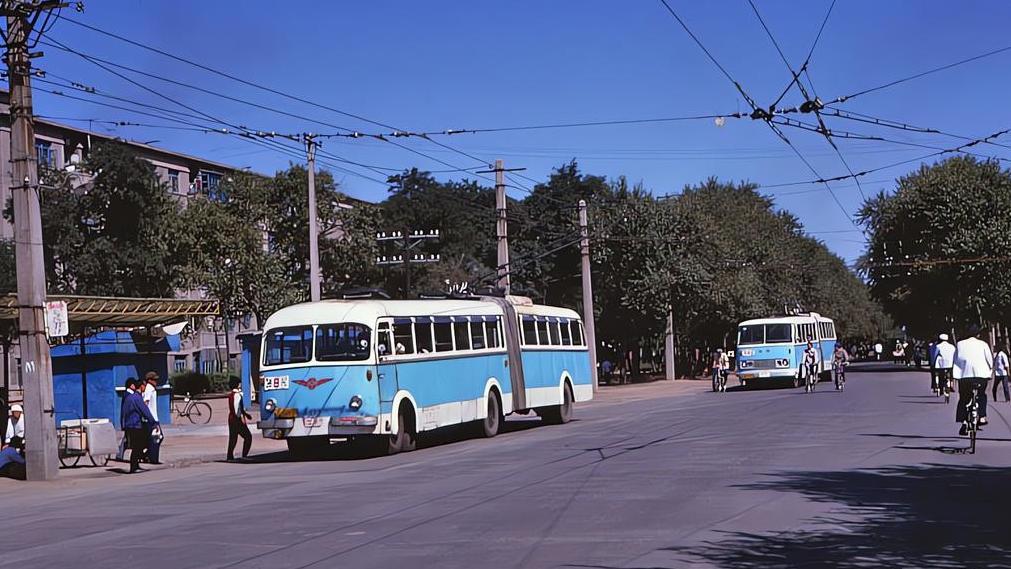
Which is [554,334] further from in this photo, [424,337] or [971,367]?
[971,367]

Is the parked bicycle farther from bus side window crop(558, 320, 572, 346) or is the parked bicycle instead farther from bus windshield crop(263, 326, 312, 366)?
bus side window crop(558, 320, 572, 346)

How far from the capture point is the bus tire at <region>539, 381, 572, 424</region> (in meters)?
33.0

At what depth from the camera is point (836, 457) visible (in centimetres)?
1862

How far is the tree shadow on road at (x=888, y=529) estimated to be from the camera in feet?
32.2

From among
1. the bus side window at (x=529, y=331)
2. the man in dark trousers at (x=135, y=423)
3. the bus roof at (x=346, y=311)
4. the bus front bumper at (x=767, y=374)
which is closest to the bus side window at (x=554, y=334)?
the bus side window at (x=529, y=331)

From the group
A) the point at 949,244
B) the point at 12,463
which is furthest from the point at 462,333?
the point at 949,244

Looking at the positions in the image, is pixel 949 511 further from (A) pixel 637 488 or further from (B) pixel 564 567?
(B) pixel 564 567

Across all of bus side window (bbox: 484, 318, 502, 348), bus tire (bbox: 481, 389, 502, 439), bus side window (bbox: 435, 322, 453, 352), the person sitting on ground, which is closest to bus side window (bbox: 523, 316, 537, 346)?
bus side window (bbox: 484, 318, 502, 348)

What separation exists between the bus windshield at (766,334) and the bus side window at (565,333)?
59.5 feet

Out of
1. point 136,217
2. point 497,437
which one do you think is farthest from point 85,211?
point 497,437

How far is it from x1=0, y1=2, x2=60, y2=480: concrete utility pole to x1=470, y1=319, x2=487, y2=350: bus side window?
9.23m

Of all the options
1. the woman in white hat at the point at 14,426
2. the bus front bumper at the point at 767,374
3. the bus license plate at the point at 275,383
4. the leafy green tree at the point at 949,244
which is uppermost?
the leafy green tree at the point at 949,244

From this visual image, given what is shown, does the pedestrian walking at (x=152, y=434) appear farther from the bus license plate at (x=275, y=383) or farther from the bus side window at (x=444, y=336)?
the bus side window at (x=444, y=336)

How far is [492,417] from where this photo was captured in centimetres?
2881
